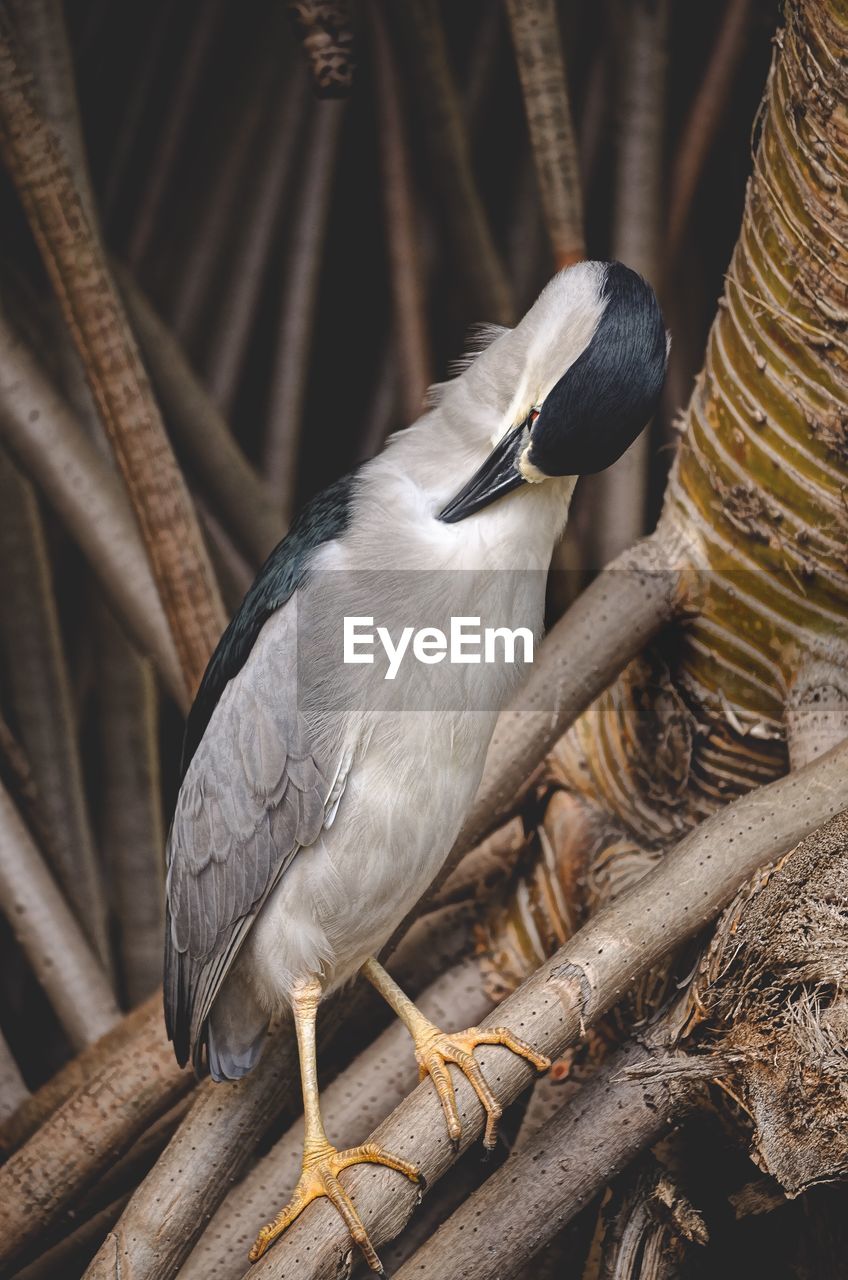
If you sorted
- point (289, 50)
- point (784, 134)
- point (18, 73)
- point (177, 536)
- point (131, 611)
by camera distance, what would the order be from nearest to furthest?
point (784, 134) → point (18, 73) → point (177, 536) → point (131, 611) → point (289, 50)

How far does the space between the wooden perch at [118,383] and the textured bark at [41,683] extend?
521 millimetres

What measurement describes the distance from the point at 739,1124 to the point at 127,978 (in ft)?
4.51

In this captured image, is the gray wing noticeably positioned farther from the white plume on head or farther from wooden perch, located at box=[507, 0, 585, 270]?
wooden perch, located at box=[507, 0, 585, 270]

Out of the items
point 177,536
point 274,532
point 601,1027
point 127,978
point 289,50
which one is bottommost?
point 127,978

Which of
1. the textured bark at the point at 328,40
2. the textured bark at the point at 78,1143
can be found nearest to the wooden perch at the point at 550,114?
the textured bark at the point at 328,40

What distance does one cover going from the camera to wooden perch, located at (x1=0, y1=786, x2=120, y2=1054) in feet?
5.58

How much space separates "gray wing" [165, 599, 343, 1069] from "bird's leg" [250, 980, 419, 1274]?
11 centimetres

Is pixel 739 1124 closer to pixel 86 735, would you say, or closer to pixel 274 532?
pixel 274 532

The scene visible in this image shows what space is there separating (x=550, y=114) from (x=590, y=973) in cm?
111

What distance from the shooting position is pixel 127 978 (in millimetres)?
2229

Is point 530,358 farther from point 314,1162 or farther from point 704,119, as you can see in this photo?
point 704,119

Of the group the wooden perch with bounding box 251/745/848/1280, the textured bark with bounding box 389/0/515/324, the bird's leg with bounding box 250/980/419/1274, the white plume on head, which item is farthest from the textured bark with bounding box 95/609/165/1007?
the white plume on head

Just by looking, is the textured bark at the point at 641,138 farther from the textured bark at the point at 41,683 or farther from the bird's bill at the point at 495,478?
the textured bark at the point at 41,683

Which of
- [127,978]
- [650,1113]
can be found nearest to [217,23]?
[127,978]
